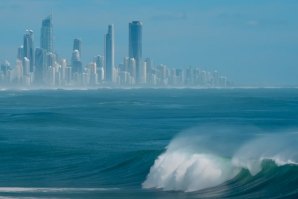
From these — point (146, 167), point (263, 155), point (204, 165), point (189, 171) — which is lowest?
point (146, 167)

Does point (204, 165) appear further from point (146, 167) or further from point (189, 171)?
point (146, 167)

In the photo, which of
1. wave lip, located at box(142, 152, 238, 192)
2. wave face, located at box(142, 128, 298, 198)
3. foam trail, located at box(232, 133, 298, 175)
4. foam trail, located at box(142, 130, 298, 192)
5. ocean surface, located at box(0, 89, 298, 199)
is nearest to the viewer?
wave face, located at box(142, 128, 298, 198)

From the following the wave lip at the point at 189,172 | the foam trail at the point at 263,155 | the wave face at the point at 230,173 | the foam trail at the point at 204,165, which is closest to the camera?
the wave face at the point at 230,173

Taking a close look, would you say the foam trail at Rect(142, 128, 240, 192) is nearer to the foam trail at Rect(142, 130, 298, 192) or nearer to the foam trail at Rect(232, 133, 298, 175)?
the foam trail at Rect(142, 130, 298, 192)

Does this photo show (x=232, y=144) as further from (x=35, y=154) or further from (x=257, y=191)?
(x=257, y=191)

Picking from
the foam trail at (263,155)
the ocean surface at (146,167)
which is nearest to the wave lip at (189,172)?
the ocean surface at (146,167)

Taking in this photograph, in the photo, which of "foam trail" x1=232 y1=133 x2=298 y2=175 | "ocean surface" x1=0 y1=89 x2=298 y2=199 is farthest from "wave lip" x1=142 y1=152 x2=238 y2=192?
"foam trail" x1=232 y1=133 x2=298 y2=175

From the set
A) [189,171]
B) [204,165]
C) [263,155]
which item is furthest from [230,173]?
[263,155]

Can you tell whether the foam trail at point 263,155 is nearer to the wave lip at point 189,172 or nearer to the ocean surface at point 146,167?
the ocean surface at point 146,167

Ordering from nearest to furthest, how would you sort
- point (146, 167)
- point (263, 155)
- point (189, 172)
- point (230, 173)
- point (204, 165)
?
point (189, 172) → point (230, 173) → point (204, 165) → point (263, 155) → point (146, 167)
